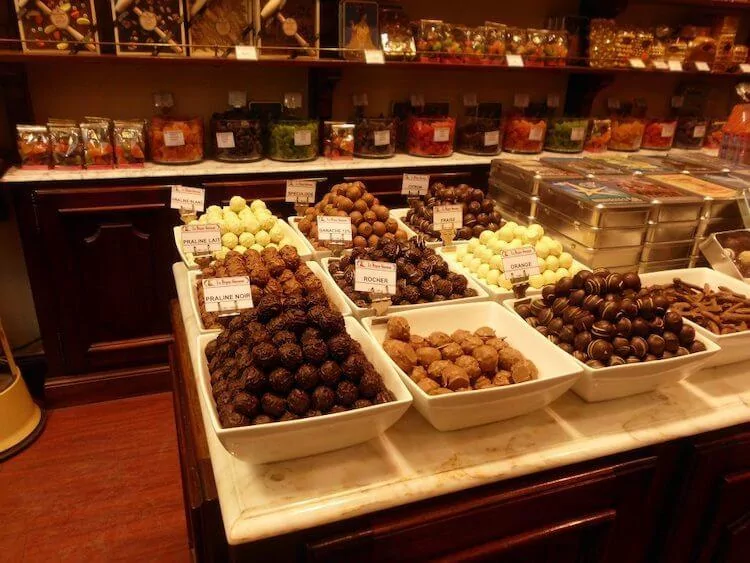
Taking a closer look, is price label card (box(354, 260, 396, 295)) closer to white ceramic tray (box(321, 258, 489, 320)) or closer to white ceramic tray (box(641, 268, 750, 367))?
white ceramic tray (box(321, 258, 489, 320))

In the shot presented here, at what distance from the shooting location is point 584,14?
10.9 feet

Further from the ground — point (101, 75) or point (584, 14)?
point (584, 14)

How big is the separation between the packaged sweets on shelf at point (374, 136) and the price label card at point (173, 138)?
0.83m

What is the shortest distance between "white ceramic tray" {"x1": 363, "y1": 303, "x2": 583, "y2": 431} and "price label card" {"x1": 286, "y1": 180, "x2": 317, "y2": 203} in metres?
1.00

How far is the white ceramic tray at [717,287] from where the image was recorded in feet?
4.22

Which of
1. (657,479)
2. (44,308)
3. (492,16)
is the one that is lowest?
(44,308)

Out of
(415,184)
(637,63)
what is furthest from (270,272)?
(637,63)

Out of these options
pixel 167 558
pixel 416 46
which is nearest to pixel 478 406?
pixel 167 558

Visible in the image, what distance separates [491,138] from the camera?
3.08 meters

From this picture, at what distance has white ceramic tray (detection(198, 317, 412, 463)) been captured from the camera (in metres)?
0.91

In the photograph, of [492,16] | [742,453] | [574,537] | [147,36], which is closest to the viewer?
Answer: [574,537]

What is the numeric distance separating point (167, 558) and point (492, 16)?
304 cm

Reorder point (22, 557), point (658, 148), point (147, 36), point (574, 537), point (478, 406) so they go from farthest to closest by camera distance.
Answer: point (658, 148) → point (147, 36) → point (22, 557) → point (574, 537) → point (478, 406)

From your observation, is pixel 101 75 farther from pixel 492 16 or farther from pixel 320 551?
pixel 320 551
